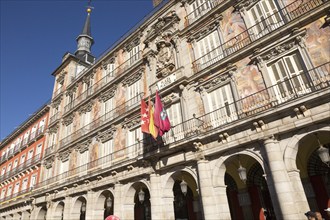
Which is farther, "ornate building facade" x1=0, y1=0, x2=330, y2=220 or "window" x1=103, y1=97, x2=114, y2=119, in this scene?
"window" x1=103, y1=97, x2=114, y2=119

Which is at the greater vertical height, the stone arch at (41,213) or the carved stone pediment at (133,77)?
the carved stone pediment at (133,77)

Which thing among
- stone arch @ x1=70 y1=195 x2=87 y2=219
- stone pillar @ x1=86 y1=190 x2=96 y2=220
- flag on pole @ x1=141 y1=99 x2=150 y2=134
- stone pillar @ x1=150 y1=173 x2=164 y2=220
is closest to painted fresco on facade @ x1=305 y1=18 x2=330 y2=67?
flag on pole @ x1=141 y1=99 x2=150 y2=134

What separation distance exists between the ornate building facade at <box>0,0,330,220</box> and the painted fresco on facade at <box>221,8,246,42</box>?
0.07 metres

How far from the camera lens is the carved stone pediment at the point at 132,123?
15605 mm

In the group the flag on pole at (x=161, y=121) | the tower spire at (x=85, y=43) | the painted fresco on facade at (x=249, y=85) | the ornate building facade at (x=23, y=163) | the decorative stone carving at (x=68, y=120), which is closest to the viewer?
the painted fresco on facade at (x=249, y=85)

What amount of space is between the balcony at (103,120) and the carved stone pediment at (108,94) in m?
1.48

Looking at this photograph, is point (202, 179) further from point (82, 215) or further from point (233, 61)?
point (82, 215)

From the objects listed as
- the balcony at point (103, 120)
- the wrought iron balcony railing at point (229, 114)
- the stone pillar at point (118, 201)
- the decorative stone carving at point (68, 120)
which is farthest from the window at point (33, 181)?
the stone pillar at point (118, 201)

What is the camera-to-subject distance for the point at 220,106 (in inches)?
466

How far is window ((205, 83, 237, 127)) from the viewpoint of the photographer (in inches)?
442

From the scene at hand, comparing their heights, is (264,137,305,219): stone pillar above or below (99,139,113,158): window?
below

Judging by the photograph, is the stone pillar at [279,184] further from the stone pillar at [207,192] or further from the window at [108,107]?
the window at [108,107]

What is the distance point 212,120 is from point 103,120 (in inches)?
388

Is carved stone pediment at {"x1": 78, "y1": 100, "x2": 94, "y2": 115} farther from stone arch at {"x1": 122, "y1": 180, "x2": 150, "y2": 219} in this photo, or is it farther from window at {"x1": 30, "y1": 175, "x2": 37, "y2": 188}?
window at {"x1": 30, "y1": 175, "x2": 37, "y2": 188}
